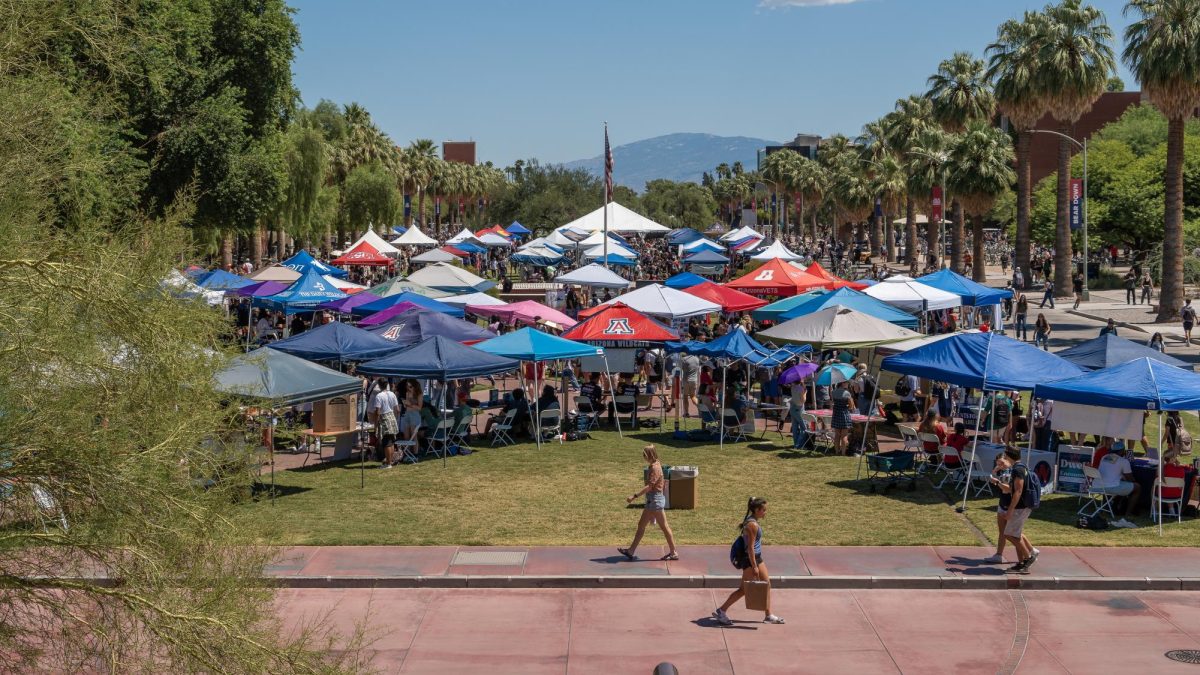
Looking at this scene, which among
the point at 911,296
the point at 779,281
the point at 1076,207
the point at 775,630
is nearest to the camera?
the point at 775,630

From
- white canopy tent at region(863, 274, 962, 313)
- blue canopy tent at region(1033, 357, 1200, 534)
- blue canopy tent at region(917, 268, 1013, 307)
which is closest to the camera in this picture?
blue canopy tent at region(1033, 357, 1200, 534)

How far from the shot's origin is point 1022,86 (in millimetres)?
58500

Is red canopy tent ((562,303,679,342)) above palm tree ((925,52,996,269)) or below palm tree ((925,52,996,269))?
below

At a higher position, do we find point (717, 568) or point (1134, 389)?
point (1134, 389)

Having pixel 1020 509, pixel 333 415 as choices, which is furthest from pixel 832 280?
pixel 1020 509

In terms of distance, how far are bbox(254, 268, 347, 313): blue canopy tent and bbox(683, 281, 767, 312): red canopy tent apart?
388 inches

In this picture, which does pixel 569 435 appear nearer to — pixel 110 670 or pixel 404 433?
pixel 404 433

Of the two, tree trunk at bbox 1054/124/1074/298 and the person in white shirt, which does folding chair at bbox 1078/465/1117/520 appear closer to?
the person in white shirt

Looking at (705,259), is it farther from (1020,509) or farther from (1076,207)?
(1020,509)

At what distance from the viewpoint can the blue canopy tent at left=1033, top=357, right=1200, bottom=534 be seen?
57.7 feet

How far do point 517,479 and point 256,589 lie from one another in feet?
42.5

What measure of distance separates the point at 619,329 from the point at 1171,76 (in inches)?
1131

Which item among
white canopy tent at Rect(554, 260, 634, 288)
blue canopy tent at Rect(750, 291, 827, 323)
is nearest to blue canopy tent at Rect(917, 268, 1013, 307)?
blue canopy tent at Rect(750, 291, 827, 323)

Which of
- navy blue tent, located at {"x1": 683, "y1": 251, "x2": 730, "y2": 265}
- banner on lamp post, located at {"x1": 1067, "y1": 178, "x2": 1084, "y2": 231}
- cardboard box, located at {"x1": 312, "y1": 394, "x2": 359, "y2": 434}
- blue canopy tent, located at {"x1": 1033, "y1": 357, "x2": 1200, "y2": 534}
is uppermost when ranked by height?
banner on lamp post, located at {"x1": 1067, "y1": 178, "x2": 1084, "y2": 231}
